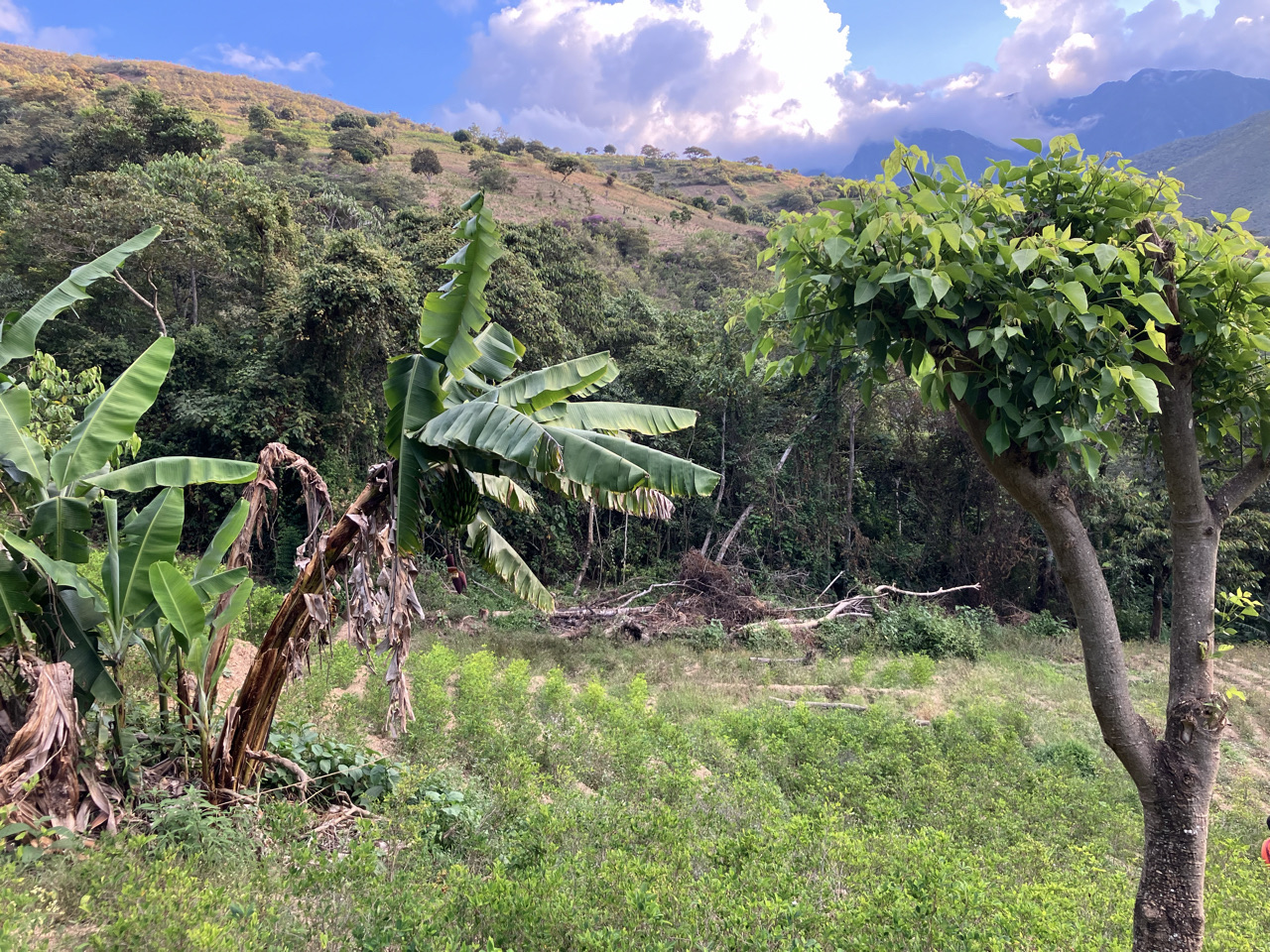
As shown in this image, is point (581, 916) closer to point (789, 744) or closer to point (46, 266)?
point (789, 744)

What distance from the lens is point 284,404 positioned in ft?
38.5

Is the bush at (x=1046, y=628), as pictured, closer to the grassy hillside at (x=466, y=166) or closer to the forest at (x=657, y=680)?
the forest at (x=657, y=680)

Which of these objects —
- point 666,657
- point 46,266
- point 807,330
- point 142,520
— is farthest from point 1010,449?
point 46,266

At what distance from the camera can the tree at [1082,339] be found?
1.87m

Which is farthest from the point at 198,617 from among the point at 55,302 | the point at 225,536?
the point at 55,302

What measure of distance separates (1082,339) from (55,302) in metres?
5.33

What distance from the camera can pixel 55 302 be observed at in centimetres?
403

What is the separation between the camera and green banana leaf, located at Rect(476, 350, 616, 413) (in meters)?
3.65

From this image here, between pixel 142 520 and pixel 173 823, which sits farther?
pixel 142 520

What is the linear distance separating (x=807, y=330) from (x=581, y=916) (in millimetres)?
2417

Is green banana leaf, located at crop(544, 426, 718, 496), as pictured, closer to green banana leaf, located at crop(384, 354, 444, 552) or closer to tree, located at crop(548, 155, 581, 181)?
green banana leaf, located at crop(384, 354, 444, 552)

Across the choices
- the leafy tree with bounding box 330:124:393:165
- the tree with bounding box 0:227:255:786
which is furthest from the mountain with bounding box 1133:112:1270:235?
the tree with bounding box 0:227:255:786

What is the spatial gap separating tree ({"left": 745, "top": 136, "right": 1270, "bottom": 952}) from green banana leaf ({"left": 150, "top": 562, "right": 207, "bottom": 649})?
10.4 feet

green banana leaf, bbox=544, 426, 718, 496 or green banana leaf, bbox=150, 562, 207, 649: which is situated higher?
green banana leaf, bbox=544, 426, 718, 496
